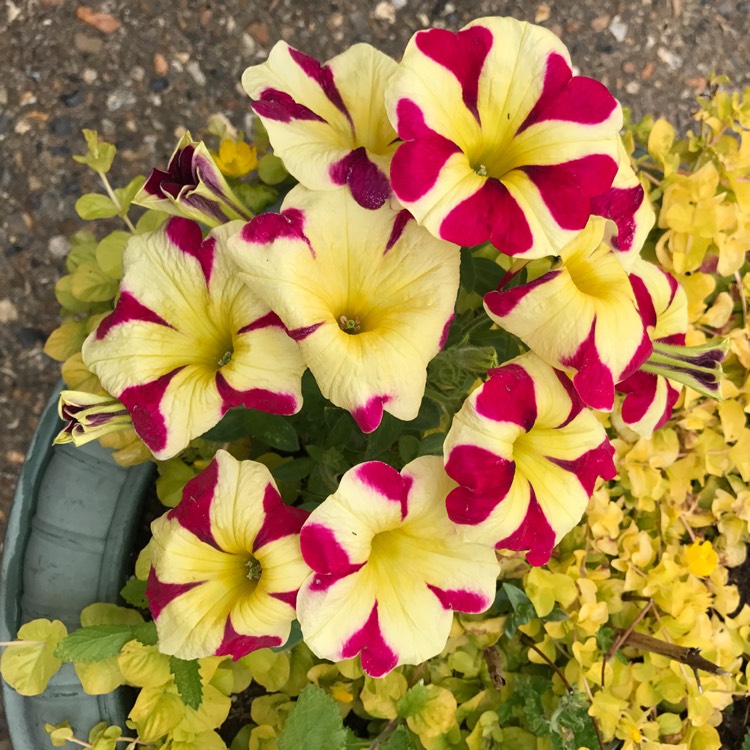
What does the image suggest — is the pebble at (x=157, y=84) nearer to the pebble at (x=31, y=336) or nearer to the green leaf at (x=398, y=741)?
the pebble at (x=31, y=336)

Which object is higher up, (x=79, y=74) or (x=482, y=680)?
(x=79, y=74)

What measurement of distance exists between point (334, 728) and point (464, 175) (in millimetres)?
517

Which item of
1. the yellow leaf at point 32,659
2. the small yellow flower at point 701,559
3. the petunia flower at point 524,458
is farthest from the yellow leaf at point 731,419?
the yellow leaf at point 32,659

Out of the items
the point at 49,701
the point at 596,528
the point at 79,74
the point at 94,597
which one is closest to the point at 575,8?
the point at 79,74

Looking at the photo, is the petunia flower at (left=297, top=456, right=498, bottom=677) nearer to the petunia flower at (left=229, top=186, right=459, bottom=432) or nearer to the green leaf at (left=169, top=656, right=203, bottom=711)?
the petunia flower at (left=229, top=186, right=459, bottom=432)

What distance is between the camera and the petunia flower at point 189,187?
0.56m

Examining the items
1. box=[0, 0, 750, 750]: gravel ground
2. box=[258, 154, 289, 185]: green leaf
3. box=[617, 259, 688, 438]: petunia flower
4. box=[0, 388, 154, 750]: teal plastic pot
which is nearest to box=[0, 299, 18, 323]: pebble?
box=[0, 0, 750, 750]: gravel ground

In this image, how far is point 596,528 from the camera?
0.93m

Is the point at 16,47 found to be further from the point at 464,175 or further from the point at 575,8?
the point at 464,175

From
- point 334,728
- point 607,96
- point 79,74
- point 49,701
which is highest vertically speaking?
point 607,96

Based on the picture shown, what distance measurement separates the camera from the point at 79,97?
1385mm

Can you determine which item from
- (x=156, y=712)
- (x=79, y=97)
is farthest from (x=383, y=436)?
(x=79, y=97)

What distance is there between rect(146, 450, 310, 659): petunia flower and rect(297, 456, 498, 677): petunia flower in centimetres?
3

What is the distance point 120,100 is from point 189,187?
37.8 inches
